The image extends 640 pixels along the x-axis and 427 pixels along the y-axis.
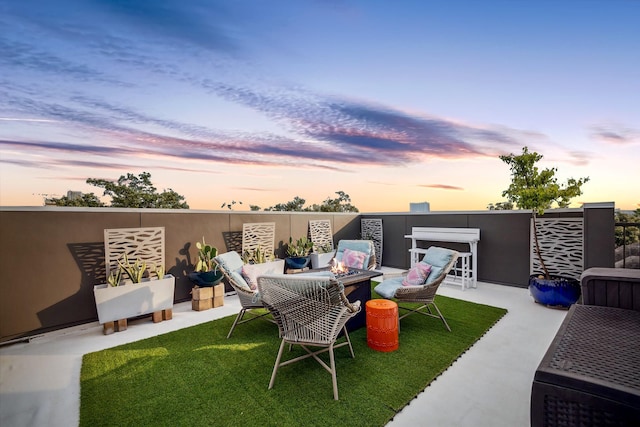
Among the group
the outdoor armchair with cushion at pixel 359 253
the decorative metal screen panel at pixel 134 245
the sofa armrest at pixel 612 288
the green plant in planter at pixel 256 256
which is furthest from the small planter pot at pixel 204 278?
the sofa armrest at pixel 612 288

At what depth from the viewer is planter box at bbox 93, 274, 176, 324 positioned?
150 inches

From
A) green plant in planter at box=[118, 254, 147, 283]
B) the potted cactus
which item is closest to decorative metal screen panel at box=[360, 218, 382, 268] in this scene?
the potted cactus

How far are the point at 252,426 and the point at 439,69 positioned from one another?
20.1 feet

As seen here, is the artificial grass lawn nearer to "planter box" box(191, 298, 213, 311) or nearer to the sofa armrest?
"planter box" box(191, 298, 213, 311)

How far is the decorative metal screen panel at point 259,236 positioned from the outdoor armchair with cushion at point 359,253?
1.74m

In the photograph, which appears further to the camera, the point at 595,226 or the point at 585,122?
the point at 585,122

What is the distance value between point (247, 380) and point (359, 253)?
3048 millimetres

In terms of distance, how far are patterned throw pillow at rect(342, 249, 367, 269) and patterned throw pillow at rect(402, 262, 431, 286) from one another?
1.08 meters

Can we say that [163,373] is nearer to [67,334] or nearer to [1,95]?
[67,334]

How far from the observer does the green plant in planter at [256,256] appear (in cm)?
588

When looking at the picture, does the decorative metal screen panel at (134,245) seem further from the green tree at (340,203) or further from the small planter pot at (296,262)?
the green tree at (340,203)

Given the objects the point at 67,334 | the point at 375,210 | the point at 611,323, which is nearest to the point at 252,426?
the point at 611,323

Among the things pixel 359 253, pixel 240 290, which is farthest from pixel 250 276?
pixel 359 253

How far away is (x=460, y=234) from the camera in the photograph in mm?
6676
